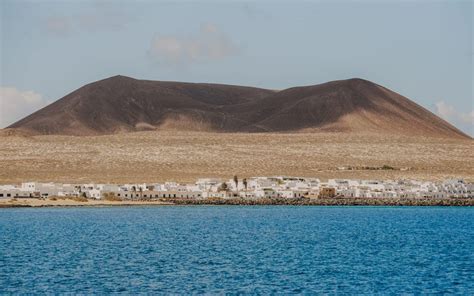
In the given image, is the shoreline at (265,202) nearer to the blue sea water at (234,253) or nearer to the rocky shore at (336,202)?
the rocky shore at (336,202)

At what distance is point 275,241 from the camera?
61094 millimetres

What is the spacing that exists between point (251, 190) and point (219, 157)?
31740 millimetres

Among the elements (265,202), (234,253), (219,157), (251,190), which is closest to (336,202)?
(265,202)

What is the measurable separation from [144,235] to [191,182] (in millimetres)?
59392

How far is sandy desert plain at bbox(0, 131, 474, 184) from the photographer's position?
131750 millimetres

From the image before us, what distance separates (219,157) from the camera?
14562 cm

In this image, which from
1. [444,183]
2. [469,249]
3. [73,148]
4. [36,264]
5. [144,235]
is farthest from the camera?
[73,148]

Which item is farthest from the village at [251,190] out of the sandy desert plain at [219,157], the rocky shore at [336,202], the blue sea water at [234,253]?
the blue sea water at [234,253]

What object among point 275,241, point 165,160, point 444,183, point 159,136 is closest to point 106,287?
point 275,241

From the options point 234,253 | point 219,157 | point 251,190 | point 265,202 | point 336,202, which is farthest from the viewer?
point 219,157

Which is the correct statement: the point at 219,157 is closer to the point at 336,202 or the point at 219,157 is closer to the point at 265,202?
the point at 265,202

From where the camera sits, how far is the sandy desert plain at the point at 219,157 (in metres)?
132

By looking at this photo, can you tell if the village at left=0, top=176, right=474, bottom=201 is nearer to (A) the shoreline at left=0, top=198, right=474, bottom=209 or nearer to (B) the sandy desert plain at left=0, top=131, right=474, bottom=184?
(A) the shoreline at left=0, top=198, right=474, bottom=209

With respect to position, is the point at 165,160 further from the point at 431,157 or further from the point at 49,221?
the point at 49,221
